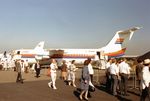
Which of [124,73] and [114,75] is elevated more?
[124,73]

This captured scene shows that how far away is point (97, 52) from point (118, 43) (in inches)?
198

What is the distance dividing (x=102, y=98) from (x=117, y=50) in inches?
1587

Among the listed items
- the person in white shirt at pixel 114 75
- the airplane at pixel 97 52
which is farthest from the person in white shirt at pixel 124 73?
the airplane at pixel 97 52

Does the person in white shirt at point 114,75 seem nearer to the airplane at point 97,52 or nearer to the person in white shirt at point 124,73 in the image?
the person in white shirt at point 124,73

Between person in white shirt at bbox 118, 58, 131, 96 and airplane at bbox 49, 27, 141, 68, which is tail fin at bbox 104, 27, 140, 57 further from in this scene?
person in white shirt at bbox 118, 58, 131, 96

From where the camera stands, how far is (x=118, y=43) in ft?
184

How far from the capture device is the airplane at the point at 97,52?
5312 cm

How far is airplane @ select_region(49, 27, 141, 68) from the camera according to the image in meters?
53.1

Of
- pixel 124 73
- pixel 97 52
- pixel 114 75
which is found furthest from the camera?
pixel 97 52

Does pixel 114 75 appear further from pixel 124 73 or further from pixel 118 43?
pixel 118 43

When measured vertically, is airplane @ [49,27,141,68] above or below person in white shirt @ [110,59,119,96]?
above

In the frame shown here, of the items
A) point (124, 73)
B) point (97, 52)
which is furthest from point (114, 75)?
point (97, 52)

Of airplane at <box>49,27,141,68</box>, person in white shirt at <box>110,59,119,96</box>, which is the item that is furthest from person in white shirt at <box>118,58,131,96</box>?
airplane at <box>49,27,141,68</box>

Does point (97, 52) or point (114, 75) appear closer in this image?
point (114, 75)
